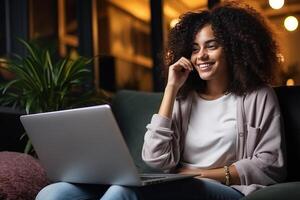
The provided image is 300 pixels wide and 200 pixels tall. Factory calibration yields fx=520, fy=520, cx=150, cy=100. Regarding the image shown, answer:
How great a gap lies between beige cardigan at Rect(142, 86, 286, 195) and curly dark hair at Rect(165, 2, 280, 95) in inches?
2.3

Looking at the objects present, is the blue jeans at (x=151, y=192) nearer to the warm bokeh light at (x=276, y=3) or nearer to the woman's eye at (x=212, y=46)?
the woman's eye at (x=212, y=46)

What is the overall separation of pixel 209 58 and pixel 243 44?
0.44ft

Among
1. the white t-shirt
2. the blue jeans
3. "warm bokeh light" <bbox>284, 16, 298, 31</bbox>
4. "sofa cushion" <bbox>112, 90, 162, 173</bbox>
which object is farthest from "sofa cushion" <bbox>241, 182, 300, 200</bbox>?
"warm bokeh light" <bbox>284, 16, 298, 31</bbox>

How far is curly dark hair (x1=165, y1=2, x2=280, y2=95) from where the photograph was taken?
75.6 inches

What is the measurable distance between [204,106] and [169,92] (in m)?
0.15

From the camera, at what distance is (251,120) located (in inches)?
72.7

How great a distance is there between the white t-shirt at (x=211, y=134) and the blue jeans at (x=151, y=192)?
0.63ft

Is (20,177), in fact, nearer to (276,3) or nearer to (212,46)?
(212,46)

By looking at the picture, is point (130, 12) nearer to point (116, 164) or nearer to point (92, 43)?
point (92, 43)

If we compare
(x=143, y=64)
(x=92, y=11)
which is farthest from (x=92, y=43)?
(x=143, y=64)

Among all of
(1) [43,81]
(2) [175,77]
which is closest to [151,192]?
(2) [175,77]

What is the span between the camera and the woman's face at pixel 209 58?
1946 mm

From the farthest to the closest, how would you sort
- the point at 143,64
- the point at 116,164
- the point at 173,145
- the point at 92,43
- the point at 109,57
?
the point at 143,64, the point at 109,57, the point at 92,43, the point at 173,145, the point at 116,164

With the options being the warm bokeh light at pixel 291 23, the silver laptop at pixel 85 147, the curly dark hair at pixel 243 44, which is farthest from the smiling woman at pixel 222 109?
the warm bokeh light at pixel 291 23
